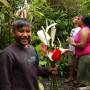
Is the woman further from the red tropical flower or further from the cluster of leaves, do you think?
the red tropical flower

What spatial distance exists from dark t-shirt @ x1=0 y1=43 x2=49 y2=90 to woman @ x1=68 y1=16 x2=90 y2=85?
276cm

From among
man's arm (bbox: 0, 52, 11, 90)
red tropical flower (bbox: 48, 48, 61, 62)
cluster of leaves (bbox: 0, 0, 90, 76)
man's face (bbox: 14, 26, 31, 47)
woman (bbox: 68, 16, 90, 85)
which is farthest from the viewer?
woman (bbox: 68, 16, 90, 85)

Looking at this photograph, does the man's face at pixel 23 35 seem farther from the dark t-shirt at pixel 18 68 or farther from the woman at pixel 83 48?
the woman at pixel 83 48

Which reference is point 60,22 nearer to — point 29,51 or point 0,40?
point 0,40

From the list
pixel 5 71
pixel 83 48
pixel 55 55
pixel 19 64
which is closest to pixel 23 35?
pixel 19 64

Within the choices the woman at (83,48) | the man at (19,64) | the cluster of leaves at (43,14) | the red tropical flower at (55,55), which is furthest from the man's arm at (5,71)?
the woman at (83,48)

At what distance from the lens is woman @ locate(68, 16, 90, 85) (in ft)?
21.3

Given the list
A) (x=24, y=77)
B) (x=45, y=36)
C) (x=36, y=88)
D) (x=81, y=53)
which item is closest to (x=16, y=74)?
(x=24, y=77)

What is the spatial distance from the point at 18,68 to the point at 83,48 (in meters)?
3.21

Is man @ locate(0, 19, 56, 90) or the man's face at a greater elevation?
the man's face

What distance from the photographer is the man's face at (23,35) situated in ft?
12.2

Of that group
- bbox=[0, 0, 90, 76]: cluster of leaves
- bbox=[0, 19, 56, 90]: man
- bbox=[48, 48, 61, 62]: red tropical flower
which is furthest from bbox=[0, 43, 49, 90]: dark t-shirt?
bbox=[0, 0, 90, 76]: cluster of leaves

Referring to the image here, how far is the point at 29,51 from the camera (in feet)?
12.5

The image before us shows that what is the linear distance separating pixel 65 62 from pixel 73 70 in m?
1.16
